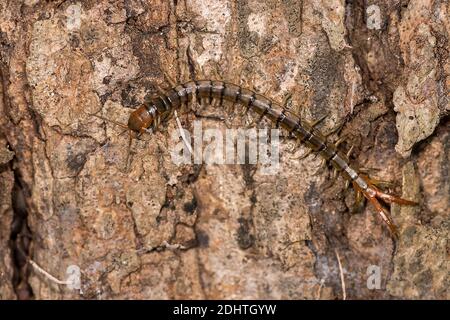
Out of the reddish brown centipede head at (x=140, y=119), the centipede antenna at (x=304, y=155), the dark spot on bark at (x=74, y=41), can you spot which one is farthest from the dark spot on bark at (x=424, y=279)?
the dark spot on bark at (x=74, y=41)

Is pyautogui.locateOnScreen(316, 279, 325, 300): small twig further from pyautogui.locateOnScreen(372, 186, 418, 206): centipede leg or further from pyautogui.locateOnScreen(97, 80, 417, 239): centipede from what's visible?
pyautogui.locateOnScreen(372, 186, 418, 206): centipede leg

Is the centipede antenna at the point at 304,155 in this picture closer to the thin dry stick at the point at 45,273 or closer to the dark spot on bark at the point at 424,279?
the dark spot on bark at the point at 424,279

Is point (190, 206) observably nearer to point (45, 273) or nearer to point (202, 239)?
point (202, 239)

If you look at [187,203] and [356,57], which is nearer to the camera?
[356,57]

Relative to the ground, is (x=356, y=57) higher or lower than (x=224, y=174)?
higher

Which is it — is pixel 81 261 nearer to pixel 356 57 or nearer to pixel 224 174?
pixel 224 174

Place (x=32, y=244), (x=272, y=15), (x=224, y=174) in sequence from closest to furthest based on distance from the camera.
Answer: (x=272, y=15) < (x=224, y=174) < (x=32, y=244)

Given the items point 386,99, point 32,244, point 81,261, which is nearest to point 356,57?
point 386,99
